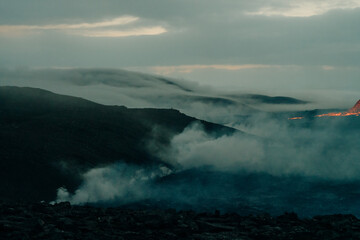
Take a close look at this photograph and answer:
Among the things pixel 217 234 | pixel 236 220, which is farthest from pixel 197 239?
pixel 236 220

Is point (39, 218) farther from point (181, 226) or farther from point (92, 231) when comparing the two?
point (181, 226)

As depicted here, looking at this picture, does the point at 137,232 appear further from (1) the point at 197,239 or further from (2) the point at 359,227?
(2) the point at 359,227

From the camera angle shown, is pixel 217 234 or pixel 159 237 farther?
pixel 217 234

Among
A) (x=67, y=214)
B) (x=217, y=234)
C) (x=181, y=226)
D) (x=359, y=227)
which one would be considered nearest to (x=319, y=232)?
(x=359, y=227)

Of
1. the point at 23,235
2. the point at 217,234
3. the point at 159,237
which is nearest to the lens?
the point at 23,235

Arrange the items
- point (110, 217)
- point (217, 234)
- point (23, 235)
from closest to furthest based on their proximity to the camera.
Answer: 1. point (23, 235)
2. point (217, 234)
3. point (110, 217)

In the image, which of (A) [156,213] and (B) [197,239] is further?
(A) [156,213]
